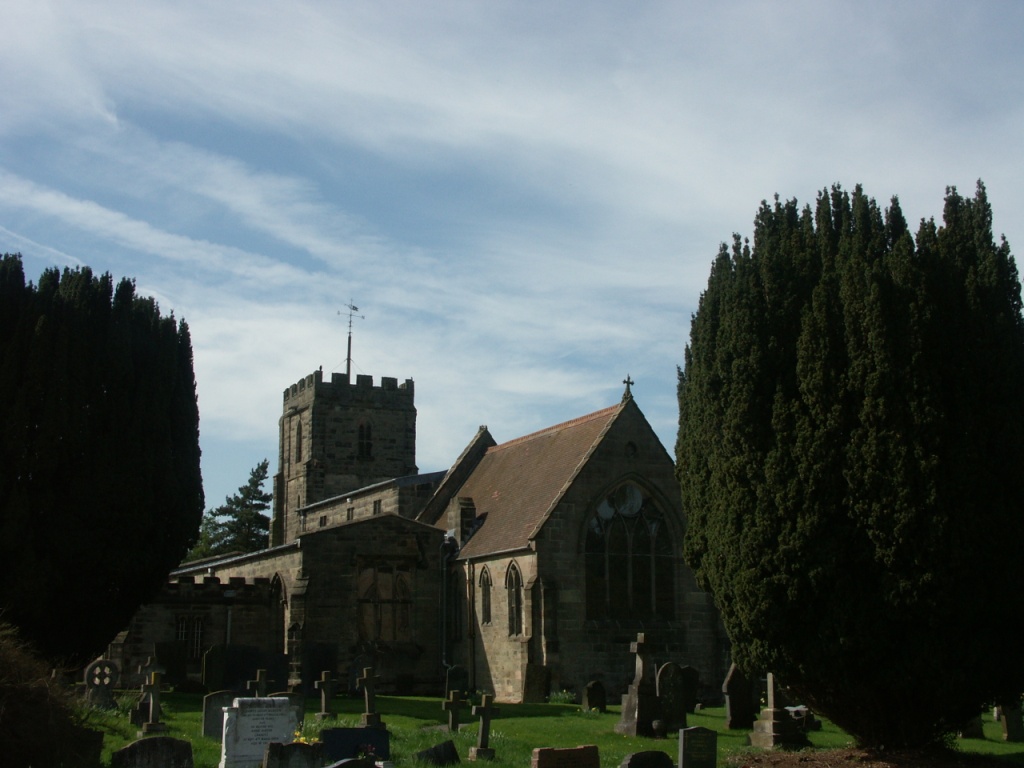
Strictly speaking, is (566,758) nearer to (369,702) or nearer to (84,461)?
(369,702)

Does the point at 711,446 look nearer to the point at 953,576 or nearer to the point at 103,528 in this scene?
the point at 953,576

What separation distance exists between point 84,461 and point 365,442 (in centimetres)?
3123

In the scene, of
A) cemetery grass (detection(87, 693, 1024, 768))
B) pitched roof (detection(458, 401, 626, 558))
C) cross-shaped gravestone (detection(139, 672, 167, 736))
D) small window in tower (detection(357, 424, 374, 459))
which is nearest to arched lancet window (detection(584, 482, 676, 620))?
pitched roof (detection(458, 401, 626, 558))

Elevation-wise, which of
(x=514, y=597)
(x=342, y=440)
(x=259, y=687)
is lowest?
(x=259, y=687)

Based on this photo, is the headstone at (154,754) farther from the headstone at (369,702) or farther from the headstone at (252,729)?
the headstone at (369,702)

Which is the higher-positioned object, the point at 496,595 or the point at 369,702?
the point at 496,595

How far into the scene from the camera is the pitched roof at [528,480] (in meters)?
29.6

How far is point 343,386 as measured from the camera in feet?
174

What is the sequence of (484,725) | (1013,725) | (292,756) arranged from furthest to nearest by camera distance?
(1013,725) < (484,725) < (292,756)

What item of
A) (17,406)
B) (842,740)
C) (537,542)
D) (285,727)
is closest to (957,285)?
(842,740)

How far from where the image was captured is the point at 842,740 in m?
18.2

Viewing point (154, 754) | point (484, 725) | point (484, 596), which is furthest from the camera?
point (484, 596)

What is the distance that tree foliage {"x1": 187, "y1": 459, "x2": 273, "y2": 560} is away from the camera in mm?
65250

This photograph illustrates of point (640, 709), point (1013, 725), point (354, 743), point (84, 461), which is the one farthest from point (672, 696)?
point (84, 461)
